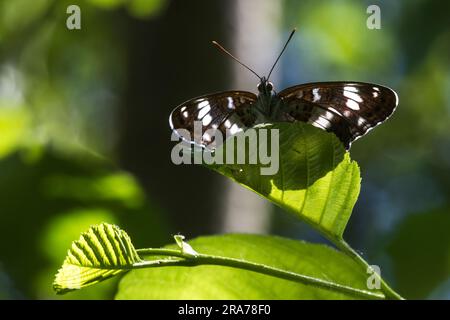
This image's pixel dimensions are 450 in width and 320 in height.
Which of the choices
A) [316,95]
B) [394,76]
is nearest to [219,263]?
[316,95]

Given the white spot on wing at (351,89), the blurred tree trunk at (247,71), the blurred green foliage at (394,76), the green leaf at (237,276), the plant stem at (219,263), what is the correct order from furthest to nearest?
the blurred green foliage at (394,76), the blurred tree trunk at (247,71), the white spot on wing at (351,89), the green leaf at (237,276), the plant stem at (219,263)

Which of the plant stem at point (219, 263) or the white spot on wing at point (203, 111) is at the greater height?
the white spot on wing at point (203, 111)

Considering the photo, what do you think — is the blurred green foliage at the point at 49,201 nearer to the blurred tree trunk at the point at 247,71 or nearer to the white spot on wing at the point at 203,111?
the blurred tree trunk at the point at 247,71

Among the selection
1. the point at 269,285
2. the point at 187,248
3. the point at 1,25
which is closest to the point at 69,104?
the point at 1,25

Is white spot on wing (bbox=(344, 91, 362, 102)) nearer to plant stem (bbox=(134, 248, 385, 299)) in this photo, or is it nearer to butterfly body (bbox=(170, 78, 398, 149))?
butterfly body (bbox=(170, 78, 398, 149))

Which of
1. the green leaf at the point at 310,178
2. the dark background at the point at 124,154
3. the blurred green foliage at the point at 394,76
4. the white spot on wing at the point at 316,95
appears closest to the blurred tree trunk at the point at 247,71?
the dark background at the point at 124,154

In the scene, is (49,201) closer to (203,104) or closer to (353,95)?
(203,104)

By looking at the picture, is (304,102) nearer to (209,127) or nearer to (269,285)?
(209,127)

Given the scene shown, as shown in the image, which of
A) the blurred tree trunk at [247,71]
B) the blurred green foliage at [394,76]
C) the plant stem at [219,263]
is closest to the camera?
the plant stem at [219,263]
